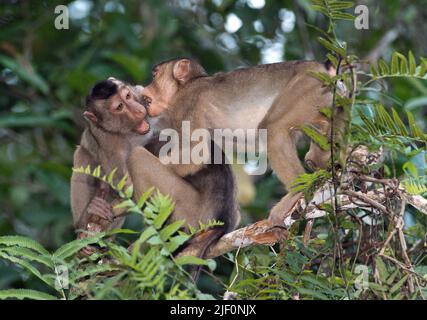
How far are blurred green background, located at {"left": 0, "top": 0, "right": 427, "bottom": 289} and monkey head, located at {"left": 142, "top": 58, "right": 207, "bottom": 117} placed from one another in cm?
218

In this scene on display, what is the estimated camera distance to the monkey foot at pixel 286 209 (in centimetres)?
467

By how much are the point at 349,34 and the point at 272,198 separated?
2.56m

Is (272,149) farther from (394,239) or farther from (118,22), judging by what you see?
(118,22)

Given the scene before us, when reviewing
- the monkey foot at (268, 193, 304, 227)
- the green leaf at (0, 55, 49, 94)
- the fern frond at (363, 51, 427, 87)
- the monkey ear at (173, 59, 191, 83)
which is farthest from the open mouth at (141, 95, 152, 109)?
the fern frond at (363, 51, 427, 87)

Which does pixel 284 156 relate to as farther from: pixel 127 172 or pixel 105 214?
pixel 105 214

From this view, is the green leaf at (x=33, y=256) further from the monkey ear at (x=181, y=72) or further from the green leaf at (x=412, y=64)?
the monkey ear at (x=181, y=72)

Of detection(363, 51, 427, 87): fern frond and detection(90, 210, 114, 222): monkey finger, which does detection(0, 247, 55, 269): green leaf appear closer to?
detection(363, 51, 427, 87): fern frond

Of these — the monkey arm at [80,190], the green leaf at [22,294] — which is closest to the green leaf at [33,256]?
the green leaf at [22,294]

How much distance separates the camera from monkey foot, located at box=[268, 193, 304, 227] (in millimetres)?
4672

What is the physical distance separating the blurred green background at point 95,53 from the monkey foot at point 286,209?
10.5 ft

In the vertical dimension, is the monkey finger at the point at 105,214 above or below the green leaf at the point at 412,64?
below

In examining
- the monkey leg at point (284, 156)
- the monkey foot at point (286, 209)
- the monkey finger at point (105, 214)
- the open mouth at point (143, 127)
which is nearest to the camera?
the monkey foot at point (286, 209)

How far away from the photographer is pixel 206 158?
5816mm

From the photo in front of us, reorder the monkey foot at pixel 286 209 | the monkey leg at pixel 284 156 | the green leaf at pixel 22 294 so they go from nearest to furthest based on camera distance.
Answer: the green leaf at pixel 22 294 → the monkey foot at pixel 286 209 → the monkey leg at pixel 284 156
